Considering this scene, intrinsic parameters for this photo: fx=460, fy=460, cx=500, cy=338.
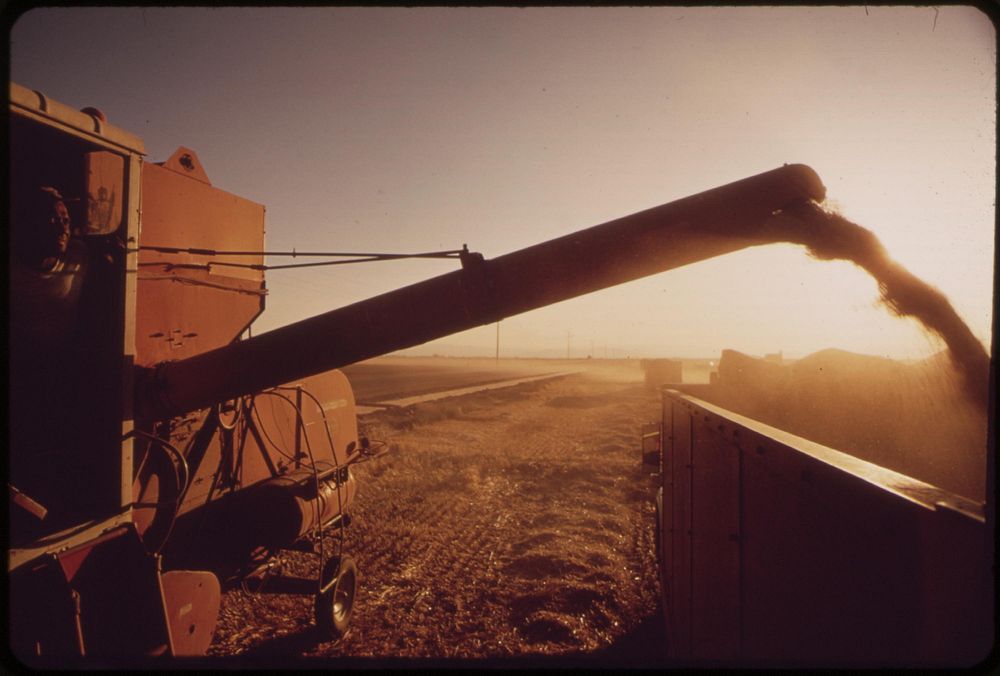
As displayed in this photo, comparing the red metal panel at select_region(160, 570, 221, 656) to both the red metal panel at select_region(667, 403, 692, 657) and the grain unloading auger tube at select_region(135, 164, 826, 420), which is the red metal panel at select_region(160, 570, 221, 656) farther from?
the red metal panel at select_region(667, 403, 692, 657)

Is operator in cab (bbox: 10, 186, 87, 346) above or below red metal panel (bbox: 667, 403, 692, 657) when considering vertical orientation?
above

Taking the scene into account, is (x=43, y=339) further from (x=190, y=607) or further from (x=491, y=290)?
(x=491, y=290)

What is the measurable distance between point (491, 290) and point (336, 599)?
3687 millimetres

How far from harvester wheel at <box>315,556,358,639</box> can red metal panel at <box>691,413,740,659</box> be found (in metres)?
3.22

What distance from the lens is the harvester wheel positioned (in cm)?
428

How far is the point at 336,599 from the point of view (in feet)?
15.2

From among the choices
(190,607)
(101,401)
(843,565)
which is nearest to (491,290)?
(843,565)

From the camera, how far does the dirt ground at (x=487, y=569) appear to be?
14.3 ft

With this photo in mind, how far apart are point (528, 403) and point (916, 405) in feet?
76.6

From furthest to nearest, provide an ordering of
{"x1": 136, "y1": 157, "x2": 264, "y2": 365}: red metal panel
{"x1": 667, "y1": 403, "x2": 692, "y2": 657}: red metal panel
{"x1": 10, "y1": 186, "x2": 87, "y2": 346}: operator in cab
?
{"x1": 136, "y1": 157, "x2": 264, "y2": 365}: red metal panel < {"x1": 667, "y1": 403, "x2": 692, "y2": 657}: red metal panel < {"x1": 10, "y1": 186, "x2": 87, "y2": 346}: operator in cab

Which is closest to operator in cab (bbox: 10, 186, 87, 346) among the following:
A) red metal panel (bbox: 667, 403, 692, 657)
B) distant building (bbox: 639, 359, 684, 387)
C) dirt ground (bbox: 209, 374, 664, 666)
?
dirt ground (bbox: 209, 374, 664, 666)

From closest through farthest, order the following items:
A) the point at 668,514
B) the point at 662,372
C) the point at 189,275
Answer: the point at 189,275 → the point at 668,514 → the point at 662,372

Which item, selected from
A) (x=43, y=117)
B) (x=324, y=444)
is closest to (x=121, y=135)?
(x=43, y=117)

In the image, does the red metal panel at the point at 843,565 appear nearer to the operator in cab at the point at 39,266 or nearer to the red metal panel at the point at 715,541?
the red metal panel at the point at 715,541
